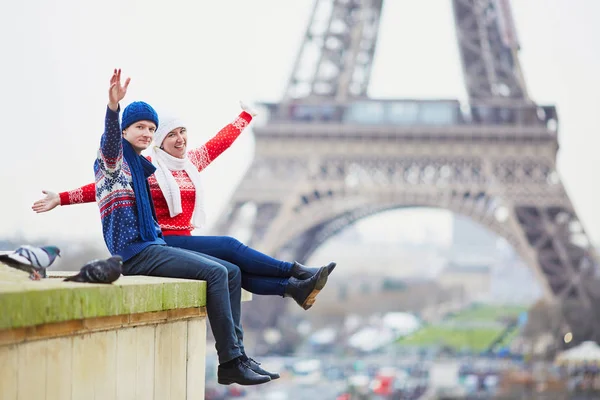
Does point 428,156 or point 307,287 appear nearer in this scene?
point 307,287

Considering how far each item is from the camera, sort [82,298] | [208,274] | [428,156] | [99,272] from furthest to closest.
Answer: [428,156] < [208,274] < [99,272] < [82,298]

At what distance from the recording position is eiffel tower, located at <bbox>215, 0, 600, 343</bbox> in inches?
1113

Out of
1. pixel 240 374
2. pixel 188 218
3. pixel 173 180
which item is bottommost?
pixel 240 374

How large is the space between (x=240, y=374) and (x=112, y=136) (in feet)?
2.83

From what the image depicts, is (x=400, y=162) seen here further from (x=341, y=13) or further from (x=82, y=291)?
(x=82, y=291)

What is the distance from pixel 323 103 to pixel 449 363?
14.1 metres

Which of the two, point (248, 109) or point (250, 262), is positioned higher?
point (248, 109)

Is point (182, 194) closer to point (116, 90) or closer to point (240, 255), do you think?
point (240, 255)

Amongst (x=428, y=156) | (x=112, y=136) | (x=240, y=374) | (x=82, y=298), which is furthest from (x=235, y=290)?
(x=428, y=156)

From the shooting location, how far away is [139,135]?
398cm

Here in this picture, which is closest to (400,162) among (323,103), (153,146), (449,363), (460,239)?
(323,103)

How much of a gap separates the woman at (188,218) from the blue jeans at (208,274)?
33cm

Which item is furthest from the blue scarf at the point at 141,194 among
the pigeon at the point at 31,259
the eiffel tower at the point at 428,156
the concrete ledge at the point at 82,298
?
the eiffel tower at the point at 428,156

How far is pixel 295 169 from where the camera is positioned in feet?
94.3
